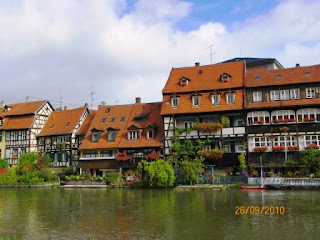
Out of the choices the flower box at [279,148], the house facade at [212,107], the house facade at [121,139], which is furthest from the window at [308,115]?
the house facade at [121,139]

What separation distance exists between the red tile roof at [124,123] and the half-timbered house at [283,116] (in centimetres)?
1112

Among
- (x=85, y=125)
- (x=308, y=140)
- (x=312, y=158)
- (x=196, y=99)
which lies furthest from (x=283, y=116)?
(x=85, y=125)

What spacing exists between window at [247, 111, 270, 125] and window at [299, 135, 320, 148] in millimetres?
3785

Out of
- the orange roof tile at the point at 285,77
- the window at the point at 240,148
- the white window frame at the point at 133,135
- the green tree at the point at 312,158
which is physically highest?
the orange roof tile at the point at 285,77

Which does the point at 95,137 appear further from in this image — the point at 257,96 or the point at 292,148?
the point at 292,148

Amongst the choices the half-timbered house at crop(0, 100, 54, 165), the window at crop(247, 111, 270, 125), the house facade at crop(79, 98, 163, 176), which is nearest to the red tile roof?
the house facade at crop(79, 98, 163, 176)

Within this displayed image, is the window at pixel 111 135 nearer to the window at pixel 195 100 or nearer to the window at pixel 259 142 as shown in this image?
the window at pixel 195 100

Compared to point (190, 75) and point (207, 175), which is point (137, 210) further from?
point (190, 75)

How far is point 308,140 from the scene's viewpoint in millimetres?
37875

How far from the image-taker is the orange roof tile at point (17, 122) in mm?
55669

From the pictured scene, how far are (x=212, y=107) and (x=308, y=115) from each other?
10.1 meters

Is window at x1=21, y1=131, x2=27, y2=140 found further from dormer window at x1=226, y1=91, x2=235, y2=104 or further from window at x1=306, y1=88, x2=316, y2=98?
window at x1=306, y1=88, x2=316, y2=98

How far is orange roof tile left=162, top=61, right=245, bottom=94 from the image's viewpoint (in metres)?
43.3

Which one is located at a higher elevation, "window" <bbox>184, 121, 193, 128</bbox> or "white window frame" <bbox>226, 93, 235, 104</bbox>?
"white window frame" <bbox>226, 93, 235, 104</bbox>
